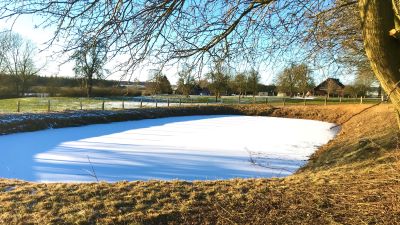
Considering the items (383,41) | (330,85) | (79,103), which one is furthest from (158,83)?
(79,103)

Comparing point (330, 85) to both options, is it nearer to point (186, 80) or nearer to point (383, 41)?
point (186, 80)

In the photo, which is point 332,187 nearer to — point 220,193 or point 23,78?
point 220,193

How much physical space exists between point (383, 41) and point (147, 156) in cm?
678

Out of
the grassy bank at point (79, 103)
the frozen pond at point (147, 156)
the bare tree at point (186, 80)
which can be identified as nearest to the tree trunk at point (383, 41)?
the bare tree at point (186, 80)

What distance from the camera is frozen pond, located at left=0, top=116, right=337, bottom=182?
22.6ft

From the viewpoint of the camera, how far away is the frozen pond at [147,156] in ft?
22.6

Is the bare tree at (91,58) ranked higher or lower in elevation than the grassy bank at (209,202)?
higher

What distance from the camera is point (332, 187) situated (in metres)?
3.86

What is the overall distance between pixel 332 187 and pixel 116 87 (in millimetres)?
2433

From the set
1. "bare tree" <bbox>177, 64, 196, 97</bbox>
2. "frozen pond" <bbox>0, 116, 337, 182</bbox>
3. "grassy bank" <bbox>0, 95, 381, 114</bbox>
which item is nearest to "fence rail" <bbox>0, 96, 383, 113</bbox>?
"grassy bank" <bbox>0, 95, 381, 114</bbox>

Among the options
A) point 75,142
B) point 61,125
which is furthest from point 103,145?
point 61,125

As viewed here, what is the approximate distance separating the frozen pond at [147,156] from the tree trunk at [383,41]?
118 inches

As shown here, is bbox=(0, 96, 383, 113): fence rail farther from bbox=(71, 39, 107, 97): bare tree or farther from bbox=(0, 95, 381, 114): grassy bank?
bbox=(71, 39, 107, 97): bare tree

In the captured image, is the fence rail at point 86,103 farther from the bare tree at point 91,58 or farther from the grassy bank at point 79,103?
the bare tree at point 91,58
